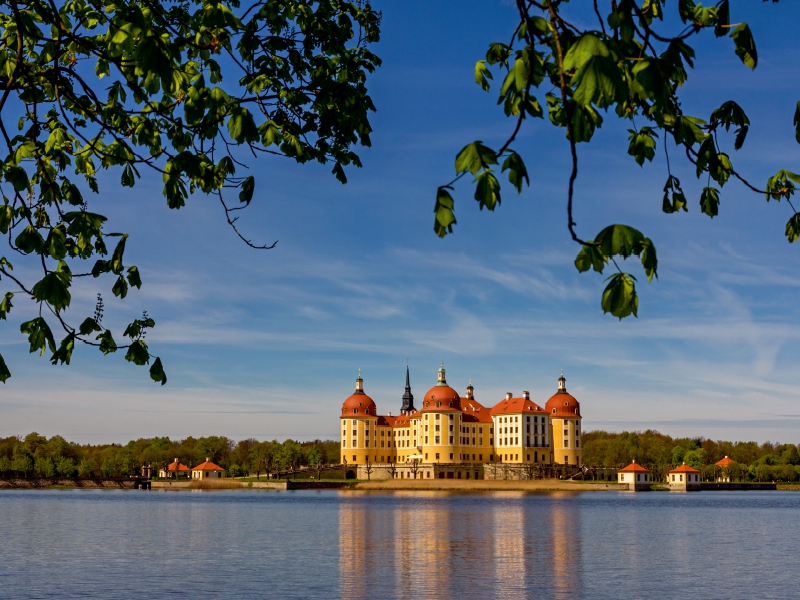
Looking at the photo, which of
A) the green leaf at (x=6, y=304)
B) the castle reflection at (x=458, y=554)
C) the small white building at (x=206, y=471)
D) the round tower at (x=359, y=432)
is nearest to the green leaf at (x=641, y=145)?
the green leaf at (x=6, y=304)

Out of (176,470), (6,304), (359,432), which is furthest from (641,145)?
(176,470)

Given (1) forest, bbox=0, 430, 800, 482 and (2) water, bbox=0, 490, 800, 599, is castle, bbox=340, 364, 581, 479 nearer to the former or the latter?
(1) forest, bbox=0, 430, 800, 482

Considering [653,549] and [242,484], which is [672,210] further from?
[242,484]

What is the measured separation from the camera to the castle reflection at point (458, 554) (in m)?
28.5

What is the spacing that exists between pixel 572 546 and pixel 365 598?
1788cm

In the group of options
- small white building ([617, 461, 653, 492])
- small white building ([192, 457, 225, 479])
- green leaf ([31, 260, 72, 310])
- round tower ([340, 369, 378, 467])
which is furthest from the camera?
round tower ([340, 369, 378, 467])

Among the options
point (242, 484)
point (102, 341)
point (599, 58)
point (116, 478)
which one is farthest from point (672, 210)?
point (116, 478)

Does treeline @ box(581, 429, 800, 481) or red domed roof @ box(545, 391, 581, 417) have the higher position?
red domed roof @ box(545, 391, 581, 417)

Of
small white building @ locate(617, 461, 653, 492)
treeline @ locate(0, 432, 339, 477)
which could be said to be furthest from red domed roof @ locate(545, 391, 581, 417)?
treeline @ locate(0, 432, 339, 477)

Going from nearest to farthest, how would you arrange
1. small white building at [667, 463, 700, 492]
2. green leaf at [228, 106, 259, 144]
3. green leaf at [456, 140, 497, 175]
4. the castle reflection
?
green leaf at [456, 140, 497, 175] < green leaf at [228, 106, 259, 144] < the castle reflection < small white building at [667, 463, 700, 492]

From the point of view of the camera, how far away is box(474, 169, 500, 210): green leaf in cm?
478

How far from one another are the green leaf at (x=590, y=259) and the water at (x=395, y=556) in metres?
23.3

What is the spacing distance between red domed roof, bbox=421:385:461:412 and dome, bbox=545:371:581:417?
13714 mm

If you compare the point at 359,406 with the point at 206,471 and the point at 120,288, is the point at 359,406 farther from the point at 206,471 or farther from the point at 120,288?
the point at 120,288
